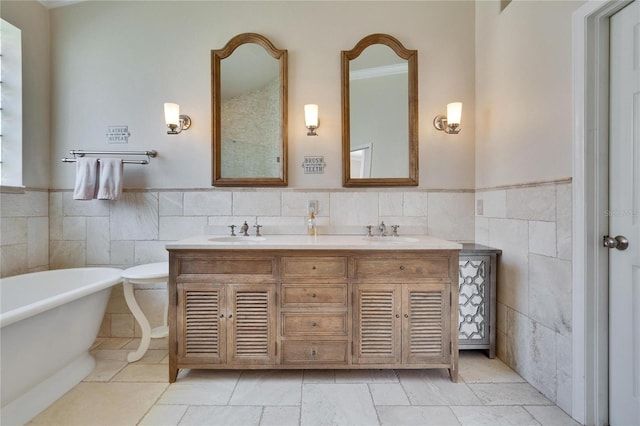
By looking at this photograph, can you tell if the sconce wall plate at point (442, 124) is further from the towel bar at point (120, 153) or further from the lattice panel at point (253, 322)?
the towel bar at point (120, 153)

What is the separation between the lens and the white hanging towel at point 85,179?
2379mm

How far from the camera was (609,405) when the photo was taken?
5.05 ft

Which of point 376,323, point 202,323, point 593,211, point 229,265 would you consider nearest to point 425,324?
point 376,323

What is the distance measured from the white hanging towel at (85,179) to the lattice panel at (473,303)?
2.86m

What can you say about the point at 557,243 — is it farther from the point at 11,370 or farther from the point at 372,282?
the point at 11,370

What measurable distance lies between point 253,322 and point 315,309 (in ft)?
Result: 1.30

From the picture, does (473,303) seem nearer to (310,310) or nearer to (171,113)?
(310,310)

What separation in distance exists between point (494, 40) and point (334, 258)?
2012 mm

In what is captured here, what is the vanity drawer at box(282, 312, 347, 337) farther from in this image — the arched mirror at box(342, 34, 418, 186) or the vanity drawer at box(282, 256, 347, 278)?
the arched mirror at box(342, 34, 418, 186)

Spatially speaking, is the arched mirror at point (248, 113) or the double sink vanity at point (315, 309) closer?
the double sink vanity at point (315, 309)

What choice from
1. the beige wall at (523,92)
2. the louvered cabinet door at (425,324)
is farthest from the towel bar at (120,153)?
the beige wall at (523,92)

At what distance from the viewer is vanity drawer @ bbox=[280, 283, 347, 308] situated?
6.31 feet

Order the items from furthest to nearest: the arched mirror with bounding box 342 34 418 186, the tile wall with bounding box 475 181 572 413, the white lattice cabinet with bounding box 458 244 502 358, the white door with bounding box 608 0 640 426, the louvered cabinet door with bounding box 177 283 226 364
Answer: the arched mirror with bounding box 342 34 418 186 < the white lattice cabinet with bounding box 458 244 502 358 < the louvered cabinet door with bounding box 177 283 226 364 < the tile wall with bounding box 475 181 572 413 < the white door with bounding box 608 0 640 426

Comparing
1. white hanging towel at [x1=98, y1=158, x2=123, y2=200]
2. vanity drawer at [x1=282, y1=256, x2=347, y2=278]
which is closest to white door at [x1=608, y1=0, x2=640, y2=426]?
vanity drawer at [x1=282, y1=256, x2=347, y2=278]
